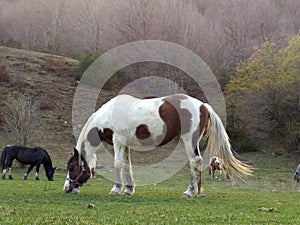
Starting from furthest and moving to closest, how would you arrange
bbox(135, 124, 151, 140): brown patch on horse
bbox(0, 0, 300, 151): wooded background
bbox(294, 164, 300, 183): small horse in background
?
1. bbox(0, 0, 300, 151): wooded background
2. bbox(294, 164, 300, 183): small horse in background
3. bbox(135, 124, 151, 140): brown patch on horse

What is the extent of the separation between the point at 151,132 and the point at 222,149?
6.28ft

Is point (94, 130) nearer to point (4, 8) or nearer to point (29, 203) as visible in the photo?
point (29, 203)

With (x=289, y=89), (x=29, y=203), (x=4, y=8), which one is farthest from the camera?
(x=4, y=8)

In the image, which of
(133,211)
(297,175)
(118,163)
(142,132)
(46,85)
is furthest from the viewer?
(46,85)

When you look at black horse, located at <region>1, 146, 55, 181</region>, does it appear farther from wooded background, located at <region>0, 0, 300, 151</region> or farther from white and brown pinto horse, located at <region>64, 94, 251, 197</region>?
wooded background, located at <region>0, 0, 300, 151</region>

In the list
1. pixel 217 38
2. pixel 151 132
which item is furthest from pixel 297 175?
pixel 217 38

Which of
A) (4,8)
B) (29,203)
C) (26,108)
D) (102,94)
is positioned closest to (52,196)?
(29,203)

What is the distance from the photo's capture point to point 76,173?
1280 cm

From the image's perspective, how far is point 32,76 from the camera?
56.3 m

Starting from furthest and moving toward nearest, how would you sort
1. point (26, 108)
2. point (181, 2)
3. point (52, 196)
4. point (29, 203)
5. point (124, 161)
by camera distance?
1. point (181, 2)
2. point (26, 108)
3. point (124, 161)
4. point (52, 196)
5. point (29, 203)

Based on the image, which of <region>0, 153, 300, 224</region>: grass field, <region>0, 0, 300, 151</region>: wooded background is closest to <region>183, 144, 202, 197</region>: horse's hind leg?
<region>0, 153, 300, 224</region>: grass field

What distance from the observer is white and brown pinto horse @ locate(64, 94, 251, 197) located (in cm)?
1220

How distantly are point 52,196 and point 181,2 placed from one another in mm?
46089

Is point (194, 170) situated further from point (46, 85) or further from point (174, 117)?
point (46, 85)
